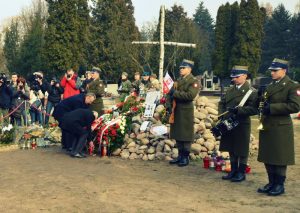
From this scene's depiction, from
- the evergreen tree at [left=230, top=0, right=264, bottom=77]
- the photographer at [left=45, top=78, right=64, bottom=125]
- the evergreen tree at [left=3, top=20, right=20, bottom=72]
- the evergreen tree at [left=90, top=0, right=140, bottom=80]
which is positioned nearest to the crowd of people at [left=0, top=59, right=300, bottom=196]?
the photographer at [left=45, top=78, right=64, bottom=125]

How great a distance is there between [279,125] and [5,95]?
9.53 meters

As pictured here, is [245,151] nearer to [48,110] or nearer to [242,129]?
[242,129]

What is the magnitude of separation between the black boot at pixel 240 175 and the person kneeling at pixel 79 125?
3.62 m

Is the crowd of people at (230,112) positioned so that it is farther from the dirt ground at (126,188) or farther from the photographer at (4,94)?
the dirt ground at (126,188)

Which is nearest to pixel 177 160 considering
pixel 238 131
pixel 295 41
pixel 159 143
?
pixel 159 143

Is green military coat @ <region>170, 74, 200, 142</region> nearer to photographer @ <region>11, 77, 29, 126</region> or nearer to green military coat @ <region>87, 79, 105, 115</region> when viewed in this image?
green military coat @ <region>87, 79, 105, 115</region>

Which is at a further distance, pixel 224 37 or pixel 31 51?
pixel 31 51

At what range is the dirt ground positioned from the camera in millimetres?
5914

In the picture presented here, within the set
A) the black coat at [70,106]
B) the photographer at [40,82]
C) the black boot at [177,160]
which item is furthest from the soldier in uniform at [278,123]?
the photographer at [40,82]

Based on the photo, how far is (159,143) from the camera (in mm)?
9828

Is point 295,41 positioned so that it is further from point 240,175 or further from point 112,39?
point 240,175

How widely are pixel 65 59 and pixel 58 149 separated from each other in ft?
86.3

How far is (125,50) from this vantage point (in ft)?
127

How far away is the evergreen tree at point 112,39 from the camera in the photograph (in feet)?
129
